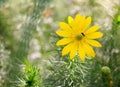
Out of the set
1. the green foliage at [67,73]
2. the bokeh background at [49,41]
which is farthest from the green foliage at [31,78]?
the green foliage at [67,73]

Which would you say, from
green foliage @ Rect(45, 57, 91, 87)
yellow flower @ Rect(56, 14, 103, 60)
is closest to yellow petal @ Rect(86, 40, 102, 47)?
yellow flower @ Rect(56, 14, 103, 60)

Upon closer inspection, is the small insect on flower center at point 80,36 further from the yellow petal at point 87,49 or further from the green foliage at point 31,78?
the green foliage at point 31,78

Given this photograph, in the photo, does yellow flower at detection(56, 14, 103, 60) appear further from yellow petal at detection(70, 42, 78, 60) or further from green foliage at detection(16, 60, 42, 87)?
green foliage at detection(16, 60, 42, 87)

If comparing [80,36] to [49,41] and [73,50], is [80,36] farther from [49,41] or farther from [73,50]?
[49,41]

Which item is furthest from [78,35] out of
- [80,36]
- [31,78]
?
[31,78]

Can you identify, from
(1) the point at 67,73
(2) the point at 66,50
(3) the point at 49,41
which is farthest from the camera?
(3) the point at 49,41

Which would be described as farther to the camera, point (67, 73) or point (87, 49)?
point (67, 73)
